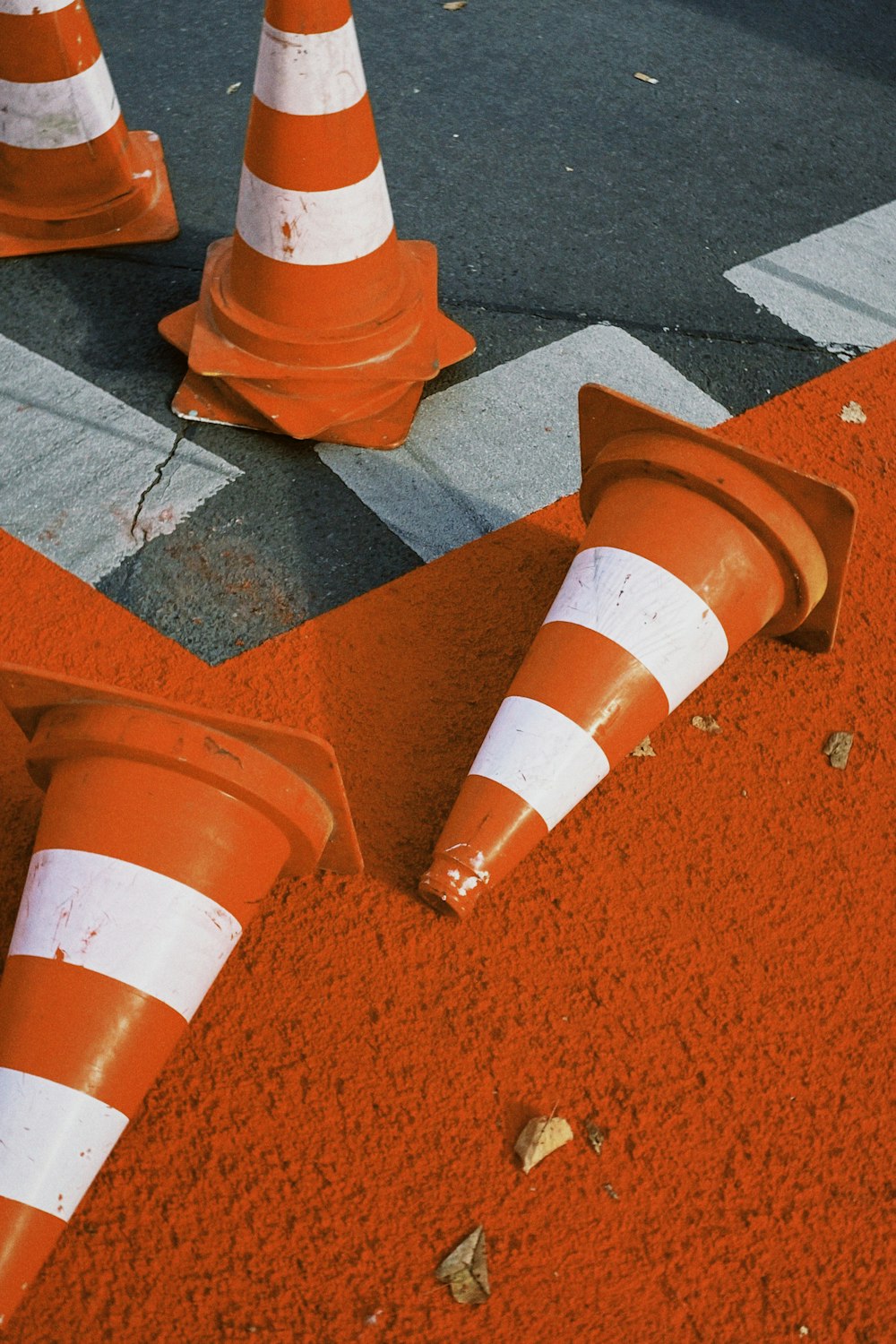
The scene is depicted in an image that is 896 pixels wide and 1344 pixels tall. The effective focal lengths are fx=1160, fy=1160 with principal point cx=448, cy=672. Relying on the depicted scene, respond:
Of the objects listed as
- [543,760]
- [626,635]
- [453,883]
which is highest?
[626,635]

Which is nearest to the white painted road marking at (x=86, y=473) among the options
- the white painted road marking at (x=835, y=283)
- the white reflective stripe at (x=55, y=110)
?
the white reflective stripe at (x=55, y=110)

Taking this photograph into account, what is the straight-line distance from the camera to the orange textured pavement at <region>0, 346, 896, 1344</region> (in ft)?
6.11

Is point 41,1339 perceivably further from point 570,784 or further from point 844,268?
point 844,268

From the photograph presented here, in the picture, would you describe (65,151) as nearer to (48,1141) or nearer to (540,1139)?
(48,1141)

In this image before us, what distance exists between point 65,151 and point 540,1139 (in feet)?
10.4

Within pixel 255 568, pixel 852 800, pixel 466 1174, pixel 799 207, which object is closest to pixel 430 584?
pixel 255 568

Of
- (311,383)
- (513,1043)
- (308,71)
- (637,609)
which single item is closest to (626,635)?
(637,609)

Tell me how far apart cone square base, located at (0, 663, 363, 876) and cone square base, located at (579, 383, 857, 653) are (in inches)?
37.9

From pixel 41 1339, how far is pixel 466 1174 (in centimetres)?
70

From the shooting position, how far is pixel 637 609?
7.55ft

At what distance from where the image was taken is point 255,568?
2908 mm

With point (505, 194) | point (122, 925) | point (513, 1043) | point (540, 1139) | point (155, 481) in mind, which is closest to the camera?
point (122, 925)

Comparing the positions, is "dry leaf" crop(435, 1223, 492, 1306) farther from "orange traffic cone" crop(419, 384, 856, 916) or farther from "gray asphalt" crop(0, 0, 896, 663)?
"gray asphalt" crop(0, 0, 896, 663)

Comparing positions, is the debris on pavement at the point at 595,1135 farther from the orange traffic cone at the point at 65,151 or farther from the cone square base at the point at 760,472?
the orange traffic cone at the point at 65,151
